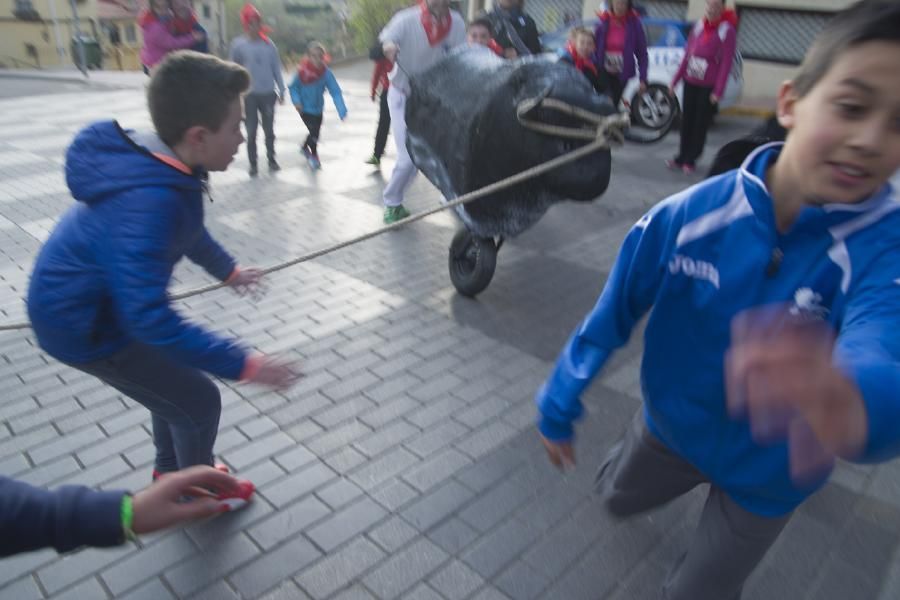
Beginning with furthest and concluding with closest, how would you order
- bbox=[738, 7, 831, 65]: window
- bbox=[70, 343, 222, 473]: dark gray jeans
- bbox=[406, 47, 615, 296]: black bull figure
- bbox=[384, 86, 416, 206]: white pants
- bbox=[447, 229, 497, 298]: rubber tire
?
bbox=[738, 7, 831, 65]: window
bbox=[384, 86, 416, 206]: white pants
bbox=[447, 229, 497, 298]: rubber tire
bbox=[406, 47, 615, 296]: black bull figure
bbox=[70, 343, 222, 473]: dark gray jeans

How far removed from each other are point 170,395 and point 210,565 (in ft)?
2.08

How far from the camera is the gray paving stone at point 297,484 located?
2789 millimetres

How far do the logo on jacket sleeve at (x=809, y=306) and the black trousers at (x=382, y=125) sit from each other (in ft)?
21.1

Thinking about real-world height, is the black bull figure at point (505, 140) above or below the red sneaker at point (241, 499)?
above

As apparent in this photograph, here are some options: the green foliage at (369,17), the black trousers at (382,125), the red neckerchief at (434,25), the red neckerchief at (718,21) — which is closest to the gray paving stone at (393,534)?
the red neckerchief at (434,25)

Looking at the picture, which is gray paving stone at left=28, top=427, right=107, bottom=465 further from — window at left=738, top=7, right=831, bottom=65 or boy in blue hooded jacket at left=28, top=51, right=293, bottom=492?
window at left=738, top=7, right=831, bottom=65

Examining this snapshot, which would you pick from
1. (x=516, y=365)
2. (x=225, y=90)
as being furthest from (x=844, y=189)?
(x=516, y=365)

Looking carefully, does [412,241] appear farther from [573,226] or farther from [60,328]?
[60,328]

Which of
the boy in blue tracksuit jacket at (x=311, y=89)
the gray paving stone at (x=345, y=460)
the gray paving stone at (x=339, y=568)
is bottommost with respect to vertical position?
the gray paving stone at (x=345, y=460)

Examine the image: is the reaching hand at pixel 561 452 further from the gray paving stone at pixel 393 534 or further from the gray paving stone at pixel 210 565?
the gray paving stone at pixel 210 565

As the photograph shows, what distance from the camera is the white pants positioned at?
6.09 m

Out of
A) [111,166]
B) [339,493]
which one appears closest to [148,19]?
[111,166]

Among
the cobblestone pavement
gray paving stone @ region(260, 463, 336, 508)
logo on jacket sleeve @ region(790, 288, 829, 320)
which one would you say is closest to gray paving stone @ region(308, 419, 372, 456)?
the cobblestone pavement

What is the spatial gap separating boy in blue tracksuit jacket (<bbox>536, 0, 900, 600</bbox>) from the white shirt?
470 centimetres
